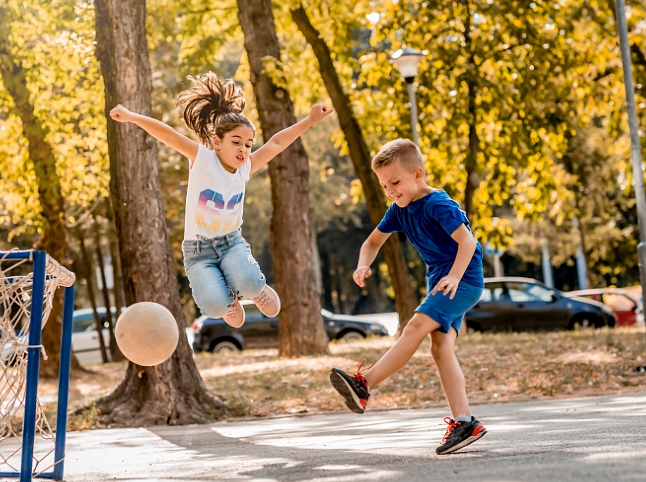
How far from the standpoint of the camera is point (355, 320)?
2538 centimetres

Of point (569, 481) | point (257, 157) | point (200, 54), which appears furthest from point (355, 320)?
point (569, 481)

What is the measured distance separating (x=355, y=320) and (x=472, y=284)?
19.3 m

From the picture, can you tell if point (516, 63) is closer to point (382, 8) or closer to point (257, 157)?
point (382, 8)

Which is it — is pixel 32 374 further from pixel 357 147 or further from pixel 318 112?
pixel 357 147

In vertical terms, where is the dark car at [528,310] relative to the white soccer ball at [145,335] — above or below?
below

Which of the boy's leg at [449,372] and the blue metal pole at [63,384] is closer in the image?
the boy's leg at [449,372]

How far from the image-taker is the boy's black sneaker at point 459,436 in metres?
5.92

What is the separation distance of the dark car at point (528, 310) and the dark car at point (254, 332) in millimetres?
2811

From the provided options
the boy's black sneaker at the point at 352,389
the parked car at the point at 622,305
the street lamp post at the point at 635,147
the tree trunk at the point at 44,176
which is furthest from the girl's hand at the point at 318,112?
the parked car at the point at 622,305

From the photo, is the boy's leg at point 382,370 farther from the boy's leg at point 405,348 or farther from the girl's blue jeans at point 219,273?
the girl's blue jeans at point 219,273

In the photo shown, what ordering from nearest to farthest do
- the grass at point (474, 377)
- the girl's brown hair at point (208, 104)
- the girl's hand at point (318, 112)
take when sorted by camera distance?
1. the girl's hand at point (318, 112)
2. the girl's brown hair at point (208, 104)
3. the grass at point (474, 377)

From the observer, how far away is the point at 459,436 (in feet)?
→ 19.4

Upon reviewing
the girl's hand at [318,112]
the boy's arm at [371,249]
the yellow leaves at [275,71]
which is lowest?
the boy's arm at [371,249]

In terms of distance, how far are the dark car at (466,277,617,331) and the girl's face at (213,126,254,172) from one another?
16.9 meters
